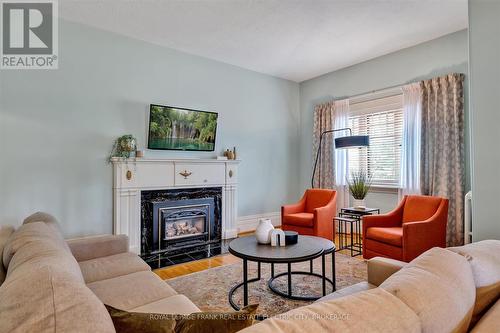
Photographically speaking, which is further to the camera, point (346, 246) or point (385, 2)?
point (346, 246)

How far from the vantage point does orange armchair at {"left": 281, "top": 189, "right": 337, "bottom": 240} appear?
156 inches

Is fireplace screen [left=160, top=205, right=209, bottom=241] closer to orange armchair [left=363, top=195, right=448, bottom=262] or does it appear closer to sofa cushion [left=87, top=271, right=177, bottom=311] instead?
sofa cushion [left=87, top=271, right=177, bottom=311]

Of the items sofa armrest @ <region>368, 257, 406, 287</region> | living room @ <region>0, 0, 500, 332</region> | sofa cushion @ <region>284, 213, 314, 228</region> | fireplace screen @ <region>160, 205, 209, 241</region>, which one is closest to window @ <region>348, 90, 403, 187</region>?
living room @ <region>0, 0, 500, 332</region>

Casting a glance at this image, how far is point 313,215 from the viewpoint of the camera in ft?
13.1

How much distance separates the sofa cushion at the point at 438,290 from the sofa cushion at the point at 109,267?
1771 mm

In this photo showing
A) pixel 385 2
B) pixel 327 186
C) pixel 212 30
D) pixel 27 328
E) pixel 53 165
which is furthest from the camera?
pixel 327 186

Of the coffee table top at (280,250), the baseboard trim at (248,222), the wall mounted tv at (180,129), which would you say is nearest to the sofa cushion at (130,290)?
the coffee table top at (280,250)

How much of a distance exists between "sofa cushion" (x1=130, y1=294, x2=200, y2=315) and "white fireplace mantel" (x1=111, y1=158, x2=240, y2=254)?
2440mm

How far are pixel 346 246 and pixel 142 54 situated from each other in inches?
163

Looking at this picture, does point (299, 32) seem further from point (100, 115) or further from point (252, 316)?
point (252, 316)

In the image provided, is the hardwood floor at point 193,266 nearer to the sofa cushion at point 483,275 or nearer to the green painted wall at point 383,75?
the green painted wall at point 383,75

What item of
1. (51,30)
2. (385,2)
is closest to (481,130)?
(385,2)

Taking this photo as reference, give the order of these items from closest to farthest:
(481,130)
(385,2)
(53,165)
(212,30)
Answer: (481,130), (385,2), (53,165), (212,30)

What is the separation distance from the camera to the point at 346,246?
411 centimetres
